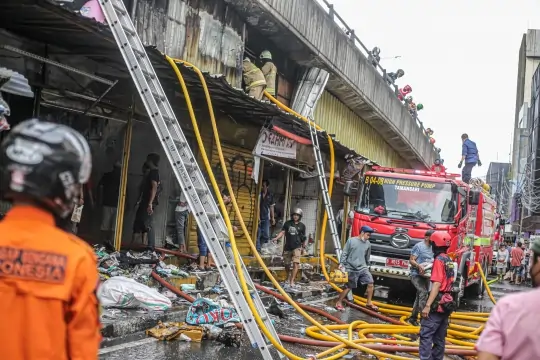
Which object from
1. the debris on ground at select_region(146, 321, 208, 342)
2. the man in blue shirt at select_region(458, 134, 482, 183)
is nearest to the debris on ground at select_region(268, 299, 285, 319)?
the debris on ground at select_region(146, 321, 208, 342)

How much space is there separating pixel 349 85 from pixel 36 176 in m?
15.9

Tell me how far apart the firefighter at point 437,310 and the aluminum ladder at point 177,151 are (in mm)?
1675

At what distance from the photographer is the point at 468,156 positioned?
17.6m

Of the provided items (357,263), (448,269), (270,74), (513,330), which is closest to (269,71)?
(270,74)

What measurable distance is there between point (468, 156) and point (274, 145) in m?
7.49

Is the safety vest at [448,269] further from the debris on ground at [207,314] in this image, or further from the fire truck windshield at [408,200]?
the fire truck windshield at [408,200]

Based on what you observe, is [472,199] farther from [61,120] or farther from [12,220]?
[12,220]

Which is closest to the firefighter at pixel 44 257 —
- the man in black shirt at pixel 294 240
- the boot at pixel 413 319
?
the boot at pixel 413 319

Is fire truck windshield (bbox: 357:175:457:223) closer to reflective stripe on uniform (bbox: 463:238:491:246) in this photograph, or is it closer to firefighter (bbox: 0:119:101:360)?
reflective stripe on uniform (bbox: 463:238:491:246)

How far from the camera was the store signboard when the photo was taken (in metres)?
12.3

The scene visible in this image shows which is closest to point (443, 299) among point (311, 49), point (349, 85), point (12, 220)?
point (12, 220)

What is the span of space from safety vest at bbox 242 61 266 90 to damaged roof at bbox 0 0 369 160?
1270 mm

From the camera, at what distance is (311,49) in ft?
48.9

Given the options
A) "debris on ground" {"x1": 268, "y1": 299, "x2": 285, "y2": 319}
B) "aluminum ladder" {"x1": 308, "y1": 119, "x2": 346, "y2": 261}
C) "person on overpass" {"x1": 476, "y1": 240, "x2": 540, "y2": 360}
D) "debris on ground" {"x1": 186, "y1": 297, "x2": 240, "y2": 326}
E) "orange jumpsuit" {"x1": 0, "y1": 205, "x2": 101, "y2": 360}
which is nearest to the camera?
"orange jumpsuit" {"x1": 0, "y1": 205, "x2": 101, "y2": 360}
